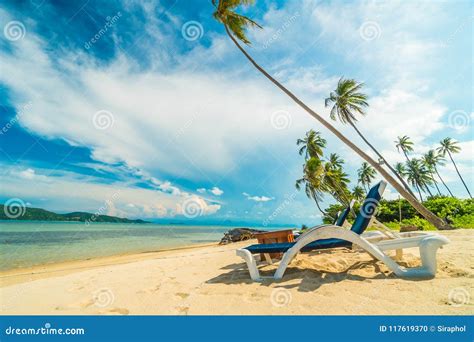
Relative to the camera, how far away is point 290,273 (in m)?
3.89

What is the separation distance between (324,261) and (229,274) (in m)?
1.88
